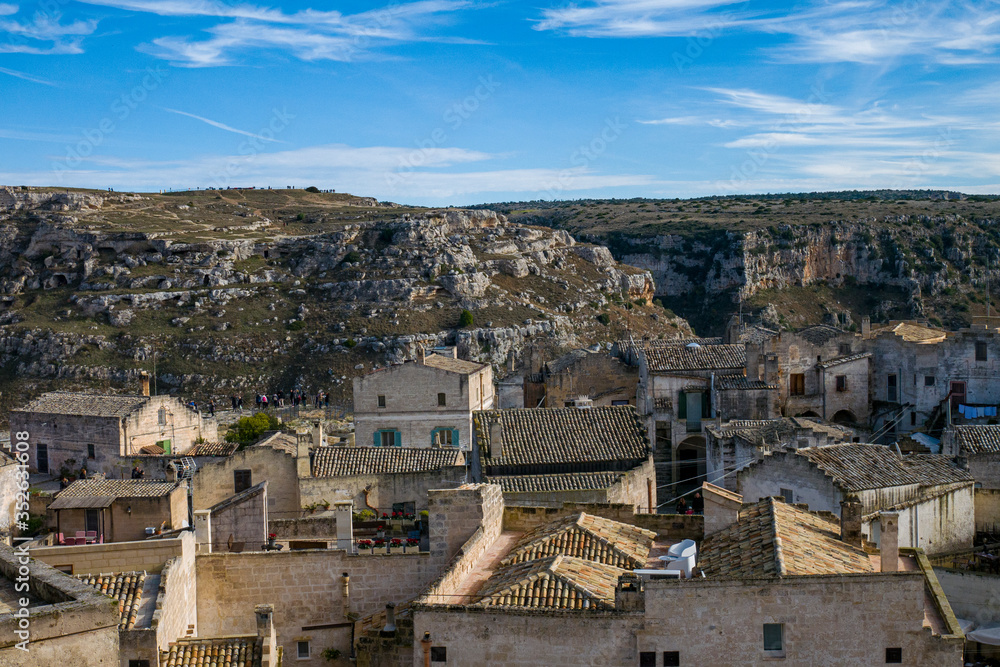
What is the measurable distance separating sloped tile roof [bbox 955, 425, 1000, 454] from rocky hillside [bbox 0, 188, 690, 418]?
41.9 metres

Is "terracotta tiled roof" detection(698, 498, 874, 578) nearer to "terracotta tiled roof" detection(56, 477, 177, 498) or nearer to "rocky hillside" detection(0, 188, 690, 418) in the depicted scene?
"terracotta tiled roof" detection(56, 477, 177, 498)

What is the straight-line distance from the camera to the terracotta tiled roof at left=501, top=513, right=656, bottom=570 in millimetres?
16500

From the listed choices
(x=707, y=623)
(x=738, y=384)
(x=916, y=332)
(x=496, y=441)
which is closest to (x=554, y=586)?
(x=707, y=623)

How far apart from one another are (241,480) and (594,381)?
21.4 metres

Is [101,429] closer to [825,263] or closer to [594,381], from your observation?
[594,381]

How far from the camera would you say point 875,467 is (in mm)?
27344

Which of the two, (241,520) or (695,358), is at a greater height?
(695,358)

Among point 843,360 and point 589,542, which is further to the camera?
point 843,360

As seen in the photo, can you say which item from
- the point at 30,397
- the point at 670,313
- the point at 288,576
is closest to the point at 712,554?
the point at 288,576

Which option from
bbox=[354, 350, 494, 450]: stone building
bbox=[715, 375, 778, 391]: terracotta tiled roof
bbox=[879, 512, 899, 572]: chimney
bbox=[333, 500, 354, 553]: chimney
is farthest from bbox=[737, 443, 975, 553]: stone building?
bbox=[354, 350, 494, 450]: stone building

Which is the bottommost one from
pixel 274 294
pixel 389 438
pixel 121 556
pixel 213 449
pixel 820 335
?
pixel 213 449

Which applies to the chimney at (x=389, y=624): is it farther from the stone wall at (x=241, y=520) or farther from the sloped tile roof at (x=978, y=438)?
the sloped tile roof at (x=978, y=438)

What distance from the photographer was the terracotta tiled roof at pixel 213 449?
4359cm

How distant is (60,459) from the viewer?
48.3 metres
